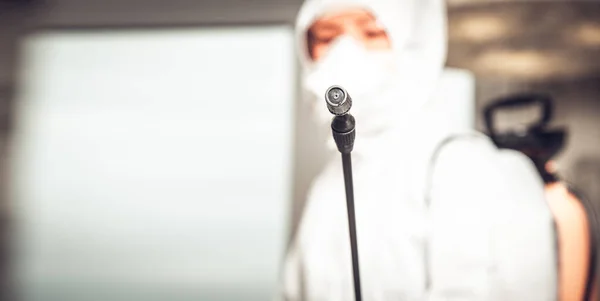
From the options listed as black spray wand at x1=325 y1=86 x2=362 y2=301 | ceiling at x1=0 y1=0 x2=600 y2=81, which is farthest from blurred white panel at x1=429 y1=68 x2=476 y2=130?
black spray wand at x1=325 y1=86 x2=362 y2=301

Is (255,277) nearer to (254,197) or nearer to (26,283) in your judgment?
(254,197)

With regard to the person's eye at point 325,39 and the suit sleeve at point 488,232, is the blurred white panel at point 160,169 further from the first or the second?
the suit sleeve at point 488,232

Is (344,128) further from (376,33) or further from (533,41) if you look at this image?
(533,41)

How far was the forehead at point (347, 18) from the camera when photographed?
0.80m

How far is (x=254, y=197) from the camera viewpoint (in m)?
1.02

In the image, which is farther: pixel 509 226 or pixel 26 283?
pixel 26 283

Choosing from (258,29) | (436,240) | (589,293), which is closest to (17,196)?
(258,29)

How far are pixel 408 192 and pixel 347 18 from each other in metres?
0.31

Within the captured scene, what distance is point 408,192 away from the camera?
0.76 metres

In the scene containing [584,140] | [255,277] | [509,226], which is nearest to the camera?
[509,226]

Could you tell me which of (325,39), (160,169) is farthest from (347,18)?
(160,169)

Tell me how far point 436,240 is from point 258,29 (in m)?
0.62

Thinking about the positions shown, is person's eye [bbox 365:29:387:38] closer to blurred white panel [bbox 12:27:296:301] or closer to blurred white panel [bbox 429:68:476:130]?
blurred white panel [bbox 429:68:476:130]

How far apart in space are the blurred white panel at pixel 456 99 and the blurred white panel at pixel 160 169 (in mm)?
315
